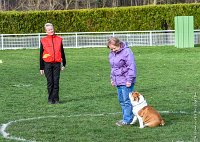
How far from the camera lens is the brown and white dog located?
401 inches

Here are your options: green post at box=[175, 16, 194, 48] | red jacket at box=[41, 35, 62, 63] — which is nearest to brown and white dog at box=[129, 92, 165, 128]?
red jacket at box=[41, 35, 62, 63]

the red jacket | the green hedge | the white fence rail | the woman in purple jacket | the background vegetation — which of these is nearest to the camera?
the woman in purple jacket

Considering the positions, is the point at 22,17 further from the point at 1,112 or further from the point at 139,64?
the point at 1,112

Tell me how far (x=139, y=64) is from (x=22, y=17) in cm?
1715

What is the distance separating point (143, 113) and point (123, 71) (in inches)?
32.7

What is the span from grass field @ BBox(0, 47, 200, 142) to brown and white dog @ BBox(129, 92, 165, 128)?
0.52 ft

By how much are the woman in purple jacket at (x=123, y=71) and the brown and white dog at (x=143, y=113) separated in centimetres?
25

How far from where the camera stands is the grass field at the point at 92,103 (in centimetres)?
971

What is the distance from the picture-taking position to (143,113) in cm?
1019

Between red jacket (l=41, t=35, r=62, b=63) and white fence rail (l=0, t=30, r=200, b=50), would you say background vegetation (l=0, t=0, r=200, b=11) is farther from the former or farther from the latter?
red jacket (l=41, t=35, r=62, b=63)

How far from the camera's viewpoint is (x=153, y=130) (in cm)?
996

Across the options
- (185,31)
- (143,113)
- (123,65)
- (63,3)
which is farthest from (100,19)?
(143,113)

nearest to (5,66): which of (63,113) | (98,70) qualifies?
(98,70)

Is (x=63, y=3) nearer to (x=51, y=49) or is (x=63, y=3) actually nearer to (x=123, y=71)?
(x=51, y=49)
